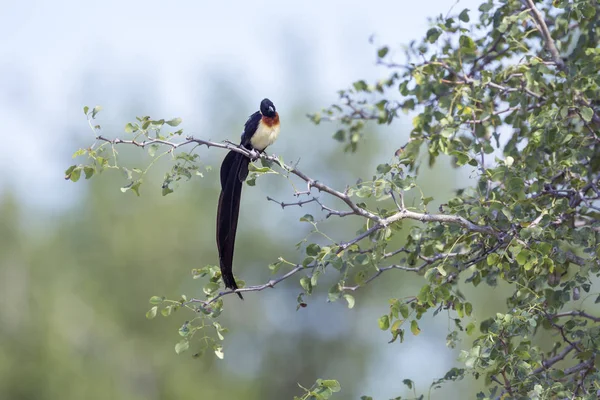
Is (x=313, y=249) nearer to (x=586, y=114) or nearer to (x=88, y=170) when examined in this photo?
(x=88, y=170)

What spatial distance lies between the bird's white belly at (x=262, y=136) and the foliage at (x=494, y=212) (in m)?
0.75

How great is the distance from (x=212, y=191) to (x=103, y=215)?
7.42ft

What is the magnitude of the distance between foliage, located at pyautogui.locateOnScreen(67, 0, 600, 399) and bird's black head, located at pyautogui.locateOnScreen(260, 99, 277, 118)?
2.41 feet

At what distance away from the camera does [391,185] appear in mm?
3090

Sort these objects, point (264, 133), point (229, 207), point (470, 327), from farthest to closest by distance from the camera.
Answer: point (264, 133)
point (229, 207)
point (470, 327)

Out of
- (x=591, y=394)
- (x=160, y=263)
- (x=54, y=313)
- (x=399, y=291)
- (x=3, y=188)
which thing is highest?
(x=3, y=188)

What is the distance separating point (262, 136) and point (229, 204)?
31.3 inches

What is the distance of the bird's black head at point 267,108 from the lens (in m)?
4.52

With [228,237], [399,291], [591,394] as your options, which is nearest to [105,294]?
[399,291]

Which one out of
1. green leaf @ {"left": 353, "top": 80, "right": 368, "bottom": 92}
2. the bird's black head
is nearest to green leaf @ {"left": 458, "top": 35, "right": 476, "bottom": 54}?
green leaf @ {"left": 353, "top": 80, "right": 368, "bottom": 92}

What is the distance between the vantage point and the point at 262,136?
4473 mm

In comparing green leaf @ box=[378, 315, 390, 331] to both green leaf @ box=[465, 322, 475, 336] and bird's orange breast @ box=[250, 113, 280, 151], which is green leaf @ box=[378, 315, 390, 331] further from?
bird's orange breast @ box=[250, 113, 280, 151]

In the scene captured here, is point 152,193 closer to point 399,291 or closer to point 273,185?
point 273,185

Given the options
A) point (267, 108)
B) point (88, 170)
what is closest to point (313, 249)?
point (88, 170)
